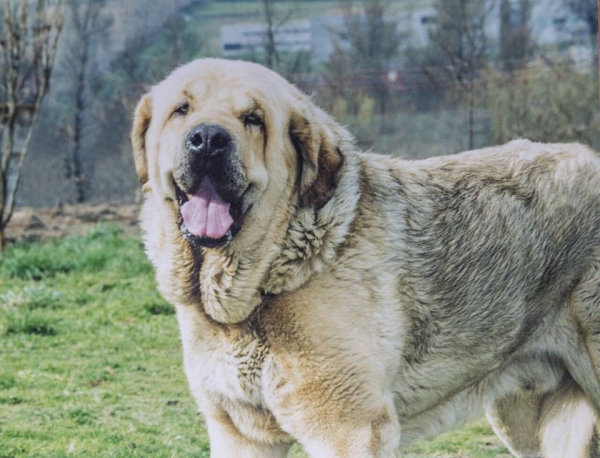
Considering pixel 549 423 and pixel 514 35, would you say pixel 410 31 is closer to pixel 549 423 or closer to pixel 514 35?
pixel 514 35

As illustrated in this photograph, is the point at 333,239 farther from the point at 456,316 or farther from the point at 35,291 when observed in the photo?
the point at 35,291

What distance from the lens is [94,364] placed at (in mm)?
6215

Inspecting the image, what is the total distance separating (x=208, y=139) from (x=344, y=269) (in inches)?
27.0

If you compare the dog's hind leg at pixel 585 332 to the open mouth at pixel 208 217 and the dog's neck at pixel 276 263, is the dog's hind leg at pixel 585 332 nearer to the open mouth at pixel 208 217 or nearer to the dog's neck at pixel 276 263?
the dog's neck at pixel 276 263

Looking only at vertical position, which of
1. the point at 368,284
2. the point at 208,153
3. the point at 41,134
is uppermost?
the point at 208,153

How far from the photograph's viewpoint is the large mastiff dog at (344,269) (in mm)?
3035

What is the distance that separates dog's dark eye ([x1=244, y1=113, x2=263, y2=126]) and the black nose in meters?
0.16

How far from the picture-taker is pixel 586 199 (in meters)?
3.65

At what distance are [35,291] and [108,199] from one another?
13.8 ft

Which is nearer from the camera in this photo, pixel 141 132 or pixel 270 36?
pixel 141 132

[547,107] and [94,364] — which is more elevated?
[547,107]

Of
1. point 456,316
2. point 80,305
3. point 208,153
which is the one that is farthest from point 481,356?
point 80,305

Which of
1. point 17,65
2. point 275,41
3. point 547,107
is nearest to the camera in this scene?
point 17,65

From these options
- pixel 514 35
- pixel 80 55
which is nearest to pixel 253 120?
pixel 80 55
